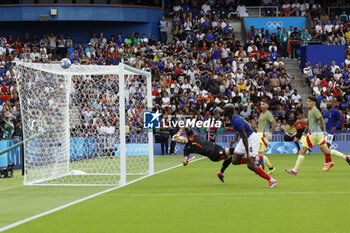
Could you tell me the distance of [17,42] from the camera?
3947 centimetres

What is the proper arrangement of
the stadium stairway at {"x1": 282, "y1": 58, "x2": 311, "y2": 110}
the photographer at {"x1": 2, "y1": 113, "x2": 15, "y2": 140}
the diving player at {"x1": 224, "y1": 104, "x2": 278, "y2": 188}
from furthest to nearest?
the stadium stairway at {"x1": 282, "y1": 58, "x2": 311, "y2": 110}, the photographer at {"x1": 2, "y1": 113, "x2": 15, "y2": 140}, the diving player at {"x1": 224, "y1": 104, "x2": 278, "y2": 188}

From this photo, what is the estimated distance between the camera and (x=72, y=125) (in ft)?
67.4

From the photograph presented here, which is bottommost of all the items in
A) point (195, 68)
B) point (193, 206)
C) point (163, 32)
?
point (193, 206)

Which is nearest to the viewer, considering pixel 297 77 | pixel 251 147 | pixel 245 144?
pixel 245 144

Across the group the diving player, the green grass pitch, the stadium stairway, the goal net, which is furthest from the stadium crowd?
the diving player

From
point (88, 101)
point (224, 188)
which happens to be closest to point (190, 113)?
point (88, 101)

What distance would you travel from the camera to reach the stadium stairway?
34.7 metres

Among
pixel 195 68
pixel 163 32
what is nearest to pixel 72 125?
pixel 195 68

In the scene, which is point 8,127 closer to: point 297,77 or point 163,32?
point 163,32

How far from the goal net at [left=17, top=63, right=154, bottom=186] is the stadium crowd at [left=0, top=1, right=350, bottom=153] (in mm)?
578

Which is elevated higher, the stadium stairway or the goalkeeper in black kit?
the stadium stairway

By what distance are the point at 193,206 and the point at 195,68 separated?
2417 centimetres

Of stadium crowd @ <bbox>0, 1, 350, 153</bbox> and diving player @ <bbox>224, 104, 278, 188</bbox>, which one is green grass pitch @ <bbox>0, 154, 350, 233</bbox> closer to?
diving player @ <bbox>224, 104, 278, 188</bbox>

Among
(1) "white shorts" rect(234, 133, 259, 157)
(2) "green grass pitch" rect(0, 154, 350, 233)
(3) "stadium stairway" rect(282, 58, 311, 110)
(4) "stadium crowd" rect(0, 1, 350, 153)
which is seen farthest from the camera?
(3) "stadium stairway" rect(282, 58, 311, 110)
